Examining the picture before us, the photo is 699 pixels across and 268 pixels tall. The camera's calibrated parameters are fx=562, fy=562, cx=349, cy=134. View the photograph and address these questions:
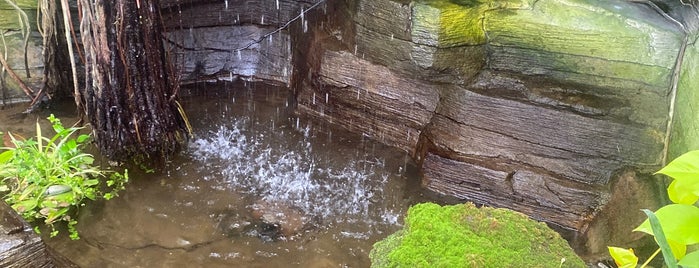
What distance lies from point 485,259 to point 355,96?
2.77 meters

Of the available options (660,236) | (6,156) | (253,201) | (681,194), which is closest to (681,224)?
(681,194)

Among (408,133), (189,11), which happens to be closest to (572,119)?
Answer: (408,133)

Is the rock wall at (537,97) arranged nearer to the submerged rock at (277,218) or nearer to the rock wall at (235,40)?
the submerged rock at (277,218)

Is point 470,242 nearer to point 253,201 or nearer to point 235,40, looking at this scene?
point 253,201

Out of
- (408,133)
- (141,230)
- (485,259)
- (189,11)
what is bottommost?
(141,230)

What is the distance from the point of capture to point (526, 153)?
3820 mm

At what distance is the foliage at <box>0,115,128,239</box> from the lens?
137 inches

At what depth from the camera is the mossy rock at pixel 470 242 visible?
192 cm

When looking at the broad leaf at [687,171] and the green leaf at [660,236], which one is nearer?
the green leaf at [660,236]

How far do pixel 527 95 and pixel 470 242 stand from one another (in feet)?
6.93

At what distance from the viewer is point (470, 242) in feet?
6.51

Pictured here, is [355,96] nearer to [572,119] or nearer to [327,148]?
[327,148]

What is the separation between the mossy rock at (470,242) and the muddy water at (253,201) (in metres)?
1.44

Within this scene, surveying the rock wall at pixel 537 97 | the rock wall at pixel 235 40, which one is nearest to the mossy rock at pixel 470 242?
the rock wall at pixel 537 97
